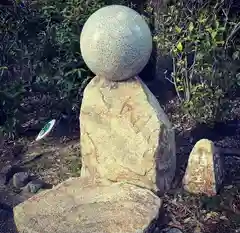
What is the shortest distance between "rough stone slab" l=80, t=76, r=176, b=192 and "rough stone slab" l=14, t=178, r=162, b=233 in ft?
0.41

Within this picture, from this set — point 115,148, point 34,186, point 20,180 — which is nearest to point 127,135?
point 115,148

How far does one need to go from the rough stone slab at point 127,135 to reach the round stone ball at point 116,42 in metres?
0.18

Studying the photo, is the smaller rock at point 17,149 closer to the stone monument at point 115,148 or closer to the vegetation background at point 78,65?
→ the vegetation background at point 78,65

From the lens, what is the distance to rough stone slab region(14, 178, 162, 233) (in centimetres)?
372

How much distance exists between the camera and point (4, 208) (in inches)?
172

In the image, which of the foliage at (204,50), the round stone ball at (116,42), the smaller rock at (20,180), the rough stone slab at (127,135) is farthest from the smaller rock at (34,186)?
the foliage at (204,50)

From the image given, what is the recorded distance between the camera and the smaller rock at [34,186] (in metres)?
4.51

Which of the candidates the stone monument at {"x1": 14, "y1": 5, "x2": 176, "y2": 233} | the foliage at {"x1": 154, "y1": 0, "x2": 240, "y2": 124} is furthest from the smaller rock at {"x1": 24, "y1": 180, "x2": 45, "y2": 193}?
the foliage at {"x1": 154, "y1": 0, "x2": 240, "y2": 124}

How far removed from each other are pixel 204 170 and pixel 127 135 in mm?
625

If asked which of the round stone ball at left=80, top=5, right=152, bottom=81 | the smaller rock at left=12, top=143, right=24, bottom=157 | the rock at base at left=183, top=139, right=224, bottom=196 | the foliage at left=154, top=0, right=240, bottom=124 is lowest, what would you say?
the smaller rock at left=12, top=143, right=24, bottom=157

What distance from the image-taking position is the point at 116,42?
3873 mm

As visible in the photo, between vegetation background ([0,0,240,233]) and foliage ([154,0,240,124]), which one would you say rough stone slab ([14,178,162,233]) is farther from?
foliage ([154,0,240,124])

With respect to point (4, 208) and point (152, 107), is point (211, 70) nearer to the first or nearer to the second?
point (152, 107)

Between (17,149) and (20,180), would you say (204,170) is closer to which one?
(20,180)
